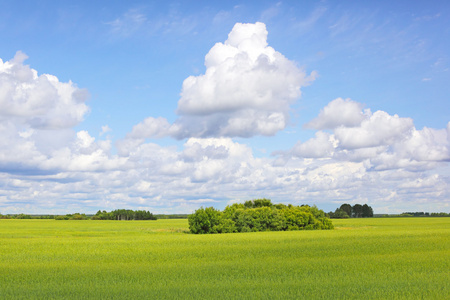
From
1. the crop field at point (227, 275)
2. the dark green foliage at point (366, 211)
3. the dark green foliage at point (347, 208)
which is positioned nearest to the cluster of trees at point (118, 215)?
the dark green foliage at point (347, 208)

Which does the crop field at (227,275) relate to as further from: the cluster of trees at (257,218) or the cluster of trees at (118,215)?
the cluster of trees at (118,215)

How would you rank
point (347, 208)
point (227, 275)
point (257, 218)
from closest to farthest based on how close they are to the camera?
point (227, 275)
point (257, 218)
point (347, 208)

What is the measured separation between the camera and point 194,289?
682 inches

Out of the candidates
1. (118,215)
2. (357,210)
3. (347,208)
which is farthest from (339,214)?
(118,215)

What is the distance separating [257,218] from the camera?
244ft

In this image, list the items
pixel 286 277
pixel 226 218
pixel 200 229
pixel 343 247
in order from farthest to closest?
pixel 226 218
pixel 200 229
pixel 343 247
pixel 286 277

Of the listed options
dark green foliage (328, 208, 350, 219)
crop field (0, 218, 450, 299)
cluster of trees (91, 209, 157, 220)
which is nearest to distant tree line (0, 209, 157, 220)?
cluster of trees (91, 209, 157, 220)

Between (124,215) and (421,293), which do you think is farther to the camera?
(124,215)

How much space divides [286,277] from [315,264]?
517 centimetres

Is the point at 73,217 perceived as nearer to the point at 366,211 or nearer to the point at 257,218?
the point at 257,218

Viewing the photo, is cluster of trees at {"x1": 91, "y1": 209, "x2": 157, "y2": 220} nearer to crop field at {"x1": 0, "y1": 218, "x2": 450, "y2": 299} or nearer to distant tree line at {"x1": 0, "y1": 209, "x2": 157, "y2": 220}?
distant tree line at {"x1": 0, "y1": 209, "x2": 157, "y2": 220}

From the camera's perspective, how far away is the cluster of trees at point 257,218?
68625mm

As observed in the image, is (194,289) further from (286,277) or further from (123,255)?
(123,255)

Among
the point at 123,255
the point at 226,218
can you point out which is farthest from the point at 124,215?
the point at 123,255
